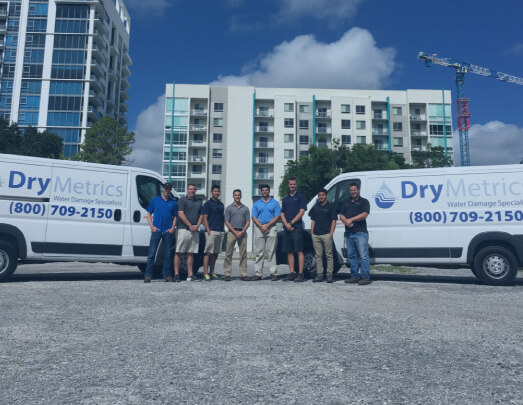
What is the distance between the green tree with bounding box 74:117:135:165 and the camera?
29828mm

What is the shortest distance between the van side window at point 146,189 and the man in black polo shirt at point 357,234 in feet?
12.6

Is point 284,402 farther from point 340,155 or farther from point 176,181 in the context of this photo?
point 176,181

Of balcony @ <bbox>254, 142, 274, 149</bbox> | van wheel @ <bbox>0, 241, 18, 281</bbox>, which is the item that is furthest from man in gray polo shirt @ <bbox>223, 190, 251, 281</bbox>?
balcony @ <bbox>254, 142, 274, 149</bbox>

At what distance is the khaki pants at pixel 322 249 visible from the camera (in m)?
7.90

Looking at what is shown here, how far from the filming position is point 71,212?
25.8 ft

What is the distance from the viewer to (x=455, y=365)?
3107mm

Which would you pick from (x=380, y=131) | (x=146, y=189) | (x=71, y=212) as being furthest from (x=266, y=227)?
(x=380, y=131)

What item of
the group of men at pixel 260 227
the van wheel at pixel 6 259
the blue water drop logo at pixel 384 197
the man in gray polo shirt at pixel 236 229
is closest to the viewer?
the van wheel at pixel 6 259

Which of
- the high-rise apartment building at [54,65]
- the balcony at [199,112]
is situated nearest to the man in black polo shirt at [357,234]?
the high-rise apartment building at [54,65]

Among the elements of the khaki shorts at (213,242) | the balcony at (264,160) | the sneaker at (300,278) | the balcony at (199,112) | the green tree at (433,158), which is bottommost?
the sneaker at (300,278)

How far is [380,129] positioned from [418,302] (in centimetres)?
5872

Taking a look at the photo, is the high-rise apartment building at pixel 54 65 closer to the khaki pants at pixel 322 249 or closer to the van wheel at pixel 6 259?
the van wheel at pixel 6 259

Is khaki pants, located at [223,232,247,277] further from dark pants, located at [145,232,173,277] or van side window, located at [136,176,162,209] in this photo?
van side window, located at [136,176,162,209]

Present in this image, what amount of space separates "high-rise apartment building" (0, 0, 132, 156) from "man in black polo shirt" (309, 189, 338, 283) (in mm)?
51113
